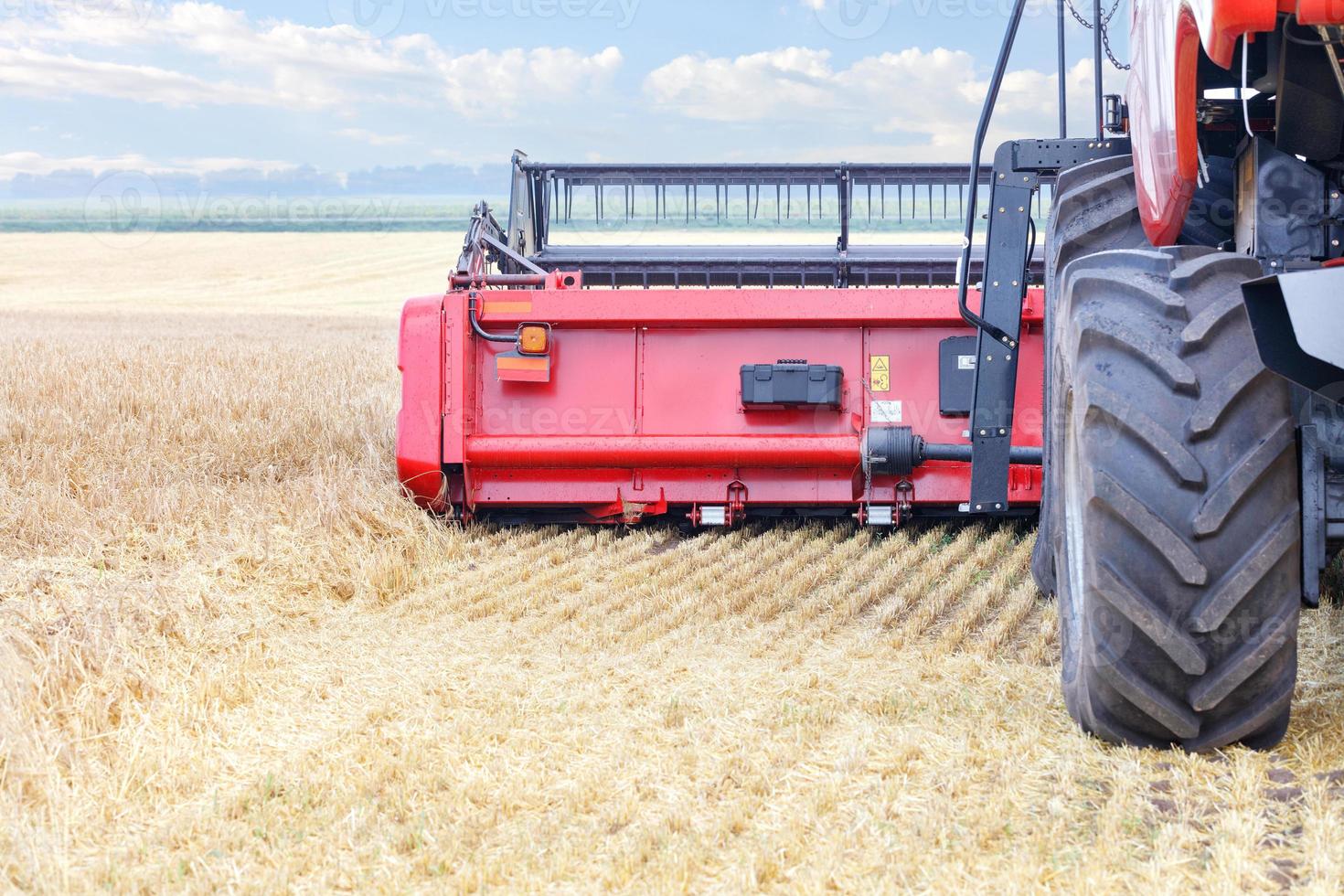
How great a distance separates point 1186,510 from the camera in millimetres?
2502

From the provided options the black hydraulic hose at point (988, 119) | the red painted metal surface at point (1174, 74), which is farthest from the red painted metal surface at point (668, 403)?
the red painted metal surface at point (1174, 74)

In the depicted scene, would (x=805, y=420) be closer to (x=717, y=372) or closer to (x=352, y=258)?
(x=717, y=372)

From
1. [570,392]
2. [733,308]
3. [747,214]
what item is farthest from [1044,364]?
[747,214]

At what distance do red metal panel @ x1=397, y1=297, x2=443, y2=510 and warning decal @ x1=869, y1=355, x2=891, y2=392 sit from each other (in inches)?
74.7

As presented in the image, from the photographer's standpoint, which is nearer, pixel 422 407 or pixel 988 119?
pixel 988 119

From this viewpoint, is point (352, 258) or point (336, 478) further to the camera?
point (352, 258)

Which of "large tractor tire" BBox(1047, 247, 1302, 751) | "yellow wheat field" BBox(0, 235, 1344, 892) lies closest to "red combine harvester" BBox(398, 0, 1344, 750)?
"large tractor tire" BBox(1047, 247, 1302, 751)

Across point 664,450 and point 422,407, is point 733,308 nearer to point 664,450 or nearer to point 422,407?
point 664,450

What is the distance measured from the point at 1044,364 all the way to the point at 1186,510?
7.02ft

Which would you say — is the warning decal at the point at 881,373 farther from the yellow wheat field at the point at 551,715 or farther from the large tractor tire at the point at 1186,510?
the large tractor tire at the point at 1186,510

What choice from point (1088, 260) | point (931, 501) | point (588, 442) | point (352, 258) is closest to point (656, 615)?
point (588, 442)

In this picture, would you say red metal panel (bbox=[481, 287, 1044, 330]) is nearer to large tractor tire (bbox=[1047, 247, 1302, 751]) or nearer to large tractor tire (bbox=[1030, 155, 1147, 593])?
large tractor tire (bbox=[1030, 155, 1147, 593])

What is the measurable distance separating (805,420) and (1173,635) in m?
3.14

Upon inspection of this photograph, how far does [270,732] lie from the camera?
318 centimetres
